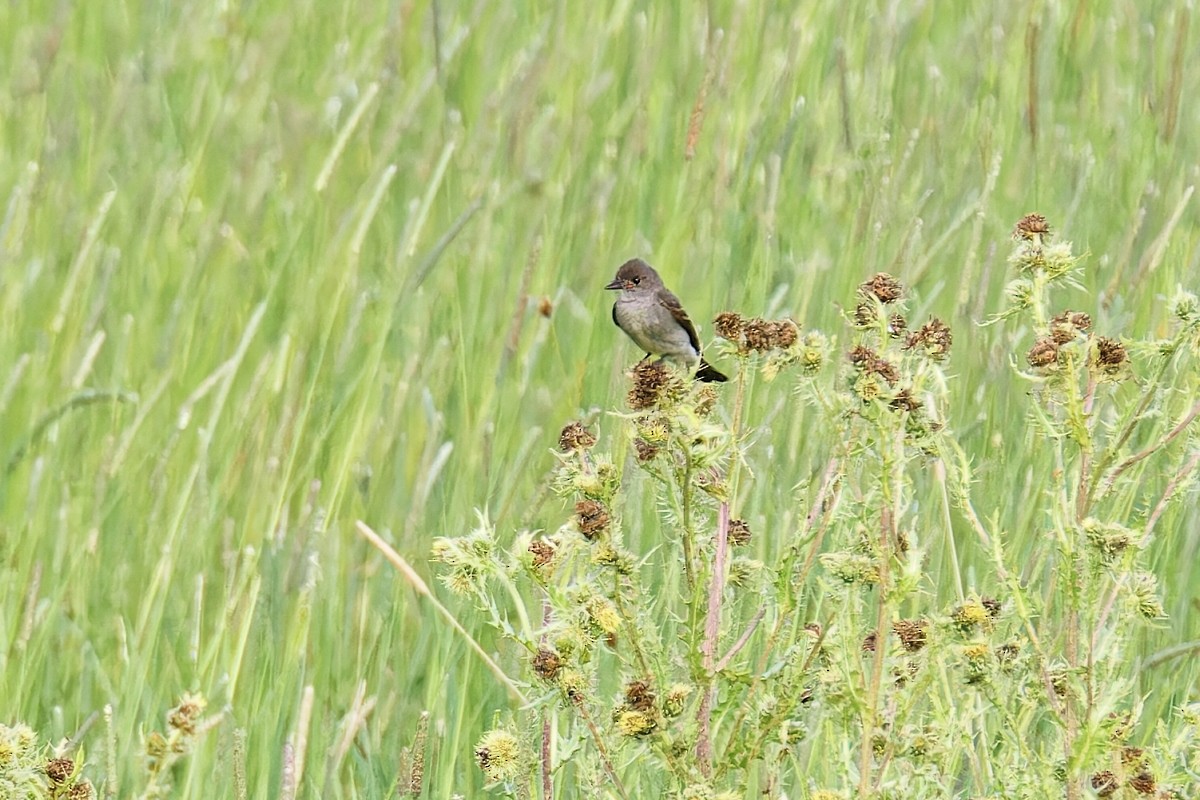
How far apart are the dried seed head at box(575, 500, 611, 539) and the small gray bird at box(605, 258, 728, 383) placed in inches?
61.7

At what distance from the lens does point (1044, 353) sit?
1960 millimetres

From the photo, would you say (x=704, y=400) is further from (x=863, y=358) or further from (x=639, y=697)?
(x=639, y=697)

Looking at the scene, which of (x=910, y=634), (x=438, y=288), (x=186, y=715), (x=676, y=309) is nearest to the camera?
(x=186, y=715)

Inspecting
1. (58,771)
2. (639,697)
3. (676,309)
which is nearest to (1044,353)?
(639,697)

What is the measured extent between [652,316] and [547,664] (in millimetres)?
1770

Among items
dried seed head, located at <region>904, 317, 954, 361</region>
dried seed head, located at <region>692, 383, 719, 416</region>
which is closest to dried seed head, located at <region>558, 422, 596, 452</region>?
dried seed head, located at <region>692, 383, 719, 416</region>

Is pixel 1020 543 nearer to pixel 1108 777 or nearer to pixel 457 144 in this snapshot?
pixel 1108 777

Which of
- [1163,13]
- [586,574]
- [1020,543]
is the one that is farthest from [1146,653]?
[1163,13]

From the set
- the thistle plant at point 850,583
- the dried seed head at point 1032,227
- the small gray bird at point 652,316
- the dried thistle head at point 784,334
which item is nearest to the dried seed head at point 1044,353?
→ the thistle plant at point 850,583

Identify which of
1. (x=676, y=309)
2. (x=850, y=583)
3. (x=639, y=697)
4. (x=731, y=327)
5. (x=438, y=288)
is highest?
(x=438, y=288)

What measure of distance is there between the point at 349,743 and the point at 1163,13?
3.96 metres

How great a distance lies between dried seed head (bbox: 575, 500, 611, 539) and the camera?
189cm

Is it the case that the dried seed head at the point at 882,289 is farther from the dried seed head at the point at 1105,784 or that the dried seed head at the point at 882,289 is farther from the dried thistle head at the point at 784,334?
the dried seed head at the point at 1105,784

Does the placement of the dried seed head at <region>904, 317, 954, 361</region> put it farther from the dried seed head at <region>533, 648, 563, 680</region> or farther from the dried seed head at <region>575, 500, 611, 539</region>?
the dried seed head at <region>533, 648, 563, 680</region>
